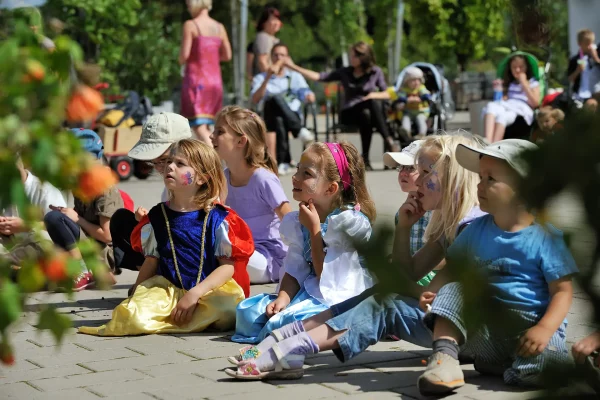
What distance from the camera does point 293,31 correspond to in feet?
Answer: 105

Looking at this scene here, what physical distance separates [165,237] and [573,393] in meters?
3.59

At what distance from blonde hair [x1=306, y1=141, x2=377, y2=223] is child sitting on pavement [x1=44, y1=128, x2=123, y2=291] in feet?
5.13

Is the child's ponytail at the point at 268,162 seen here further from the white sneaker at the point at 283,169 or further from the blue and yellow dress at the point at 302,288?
the white sneaker at the point at 283,169

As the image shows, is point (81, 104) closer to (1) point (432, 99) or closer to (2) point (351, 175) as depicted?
(2) point (351, 175)

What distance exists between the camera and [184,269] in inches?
186

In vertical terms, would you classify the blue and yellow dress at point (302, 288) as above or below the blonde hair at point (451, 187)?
below

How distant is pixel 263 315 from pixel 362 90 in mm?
8077

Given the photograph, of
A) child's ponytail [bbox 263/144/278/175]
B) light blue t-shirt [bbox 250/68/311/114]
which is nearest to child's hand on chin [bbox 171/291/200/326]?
child's ponytail [bbox 263/144/278/175]

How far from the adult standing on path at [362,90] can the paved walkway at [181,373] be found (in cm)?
776

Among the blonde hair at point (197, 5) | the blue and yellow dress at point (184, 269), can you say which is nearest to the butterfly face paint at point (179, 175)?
the blue and yellow dress at point (184, 269)

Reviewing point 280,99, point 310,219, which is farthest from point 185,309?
point 280,99

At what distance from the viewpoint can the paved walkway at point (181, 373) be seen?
11.6ft

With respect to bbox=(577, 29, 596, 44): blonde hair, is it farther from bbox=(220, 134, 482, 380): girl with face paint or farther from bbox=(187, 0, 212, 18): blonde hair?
bbox=(187, 0, 212, 18): blonde hair

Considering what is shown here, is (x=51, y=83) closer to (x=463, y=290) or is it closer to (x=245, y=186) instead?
(x=463, y=290)
